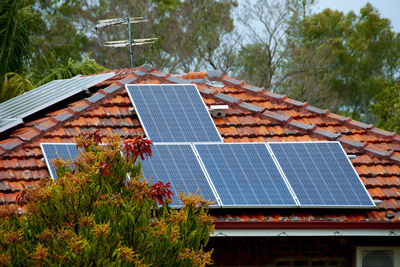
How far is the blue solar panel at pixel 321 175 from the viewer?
10648 mm

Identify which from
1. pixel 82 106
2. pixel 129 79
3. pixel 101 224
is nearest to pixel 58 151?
Result: pixel 82 106

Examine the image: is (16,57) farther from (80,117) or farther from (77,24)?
(77,24)

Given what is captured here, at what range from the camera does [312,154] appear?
38.0 ft

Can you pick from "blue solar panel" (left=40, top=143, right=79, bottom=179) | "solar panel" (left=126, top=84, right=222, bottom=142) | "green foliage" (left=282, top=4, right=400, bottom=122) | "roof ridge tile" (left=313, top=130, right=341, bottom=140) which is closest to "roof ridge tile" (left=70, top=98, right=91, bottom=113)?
"solar panel" (left=126, top=84, right=222, bottom=142)

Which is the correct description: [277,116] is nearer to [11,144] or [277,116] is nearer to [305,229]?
[305,229]

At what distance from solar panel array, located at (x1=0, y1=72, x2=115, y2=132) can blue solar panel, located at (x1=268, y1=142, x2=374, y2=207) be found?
4043mm

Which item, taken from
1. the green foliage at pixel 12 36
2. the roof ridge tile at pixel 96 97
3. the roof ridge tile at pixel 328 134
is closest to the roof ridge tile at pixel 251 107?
the roof ridge tile at pixel 328 134

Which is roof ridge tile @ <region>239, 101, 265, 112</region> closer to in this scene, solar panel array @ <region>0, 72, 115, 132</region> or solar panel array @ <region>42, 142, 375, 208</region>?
solar panel array @ <region>42, 142, 375, 208</region>

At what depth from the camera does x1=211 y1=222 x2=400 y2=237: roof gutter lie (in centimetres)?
996

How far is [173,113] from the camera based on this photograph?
12.4 m

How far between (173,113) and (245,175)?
2162 mm

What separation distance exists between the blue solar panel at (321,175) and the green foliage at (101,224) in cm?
318

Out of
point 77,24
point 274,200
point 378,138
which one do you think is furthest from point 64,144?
point 77,24

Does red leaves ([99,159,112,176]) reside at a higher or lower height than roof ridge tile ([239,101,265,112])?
lower
